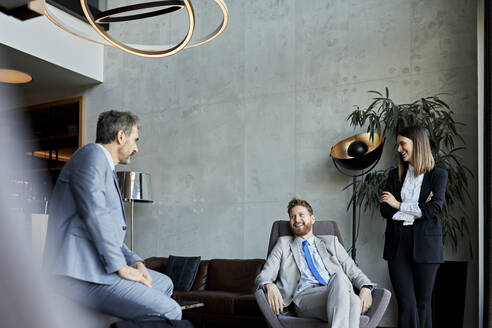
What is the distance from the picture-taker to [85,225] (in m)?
1.73

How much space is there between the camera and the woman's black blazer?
11.4 feet

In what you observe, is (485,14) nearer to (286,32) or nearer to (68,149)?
(286,32)

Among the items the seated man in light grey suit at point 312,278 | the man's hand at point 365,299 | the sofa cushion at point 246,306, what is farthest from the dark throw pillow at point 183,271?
the man's hand at point 365,299

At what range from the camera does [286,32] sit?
5730 mm

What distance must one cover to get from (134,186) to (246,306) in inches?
87.8

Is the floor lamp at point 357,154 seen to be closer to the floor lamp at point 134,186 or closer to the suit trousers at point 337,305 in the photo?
the suit trousers at point 337,305

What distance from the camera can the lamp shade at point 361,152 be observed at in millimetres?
4555

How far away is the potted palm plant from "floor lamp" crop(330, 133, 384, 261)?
0.10 m

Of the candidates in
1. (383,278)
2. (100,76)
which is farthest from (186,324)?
A: (100,76)

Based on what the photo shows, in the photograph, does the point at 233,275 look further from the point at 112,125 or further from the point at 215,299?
the point at 112,125

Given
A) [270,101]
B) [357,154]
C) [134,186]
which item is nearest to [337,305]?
[357,154]

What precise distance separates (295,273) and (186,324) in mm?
1755

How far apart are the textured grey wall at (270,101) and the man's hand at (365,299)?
1.86 meters

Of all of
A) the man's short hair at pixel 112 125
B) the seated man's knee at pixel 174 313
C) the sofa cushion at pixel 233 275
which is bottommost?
the sofa cushion at pixel 233 275
